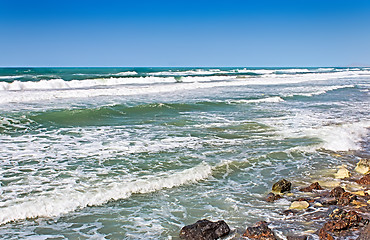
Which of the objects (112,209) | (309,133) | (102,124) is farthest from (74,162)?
(309,133)

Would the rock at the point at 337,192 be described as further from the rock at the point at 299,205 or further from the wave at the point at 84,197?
the wave at the point at 84,197

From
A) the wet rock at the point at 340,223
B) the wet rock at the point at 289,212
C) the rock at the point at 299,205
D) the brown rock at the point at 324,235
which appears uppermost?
the wet rock at the point at 340,223

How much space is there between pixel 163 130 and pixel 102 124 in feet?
8.52

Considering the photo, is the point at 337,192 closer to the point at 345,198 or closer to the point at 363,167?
the point at 345,198

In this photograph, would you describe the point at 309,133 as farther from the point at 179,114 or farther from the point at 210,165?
the point at 179,114

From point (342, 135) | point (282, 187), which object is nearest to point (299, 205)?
point (282, 187)

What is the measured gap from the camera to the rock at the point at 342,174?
6795 mm

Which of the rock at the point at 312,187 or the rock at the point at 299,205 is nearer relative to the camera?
the rock at the point at 299,205

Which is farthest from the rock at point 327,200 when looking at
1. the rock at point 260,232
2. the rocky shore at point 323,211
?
the rock at point 260,232

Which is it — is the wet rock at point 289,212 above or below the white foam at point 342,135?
below

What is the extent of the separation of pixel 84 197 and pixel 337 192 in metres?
4.20

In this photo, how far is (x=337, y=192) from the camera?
5.70m

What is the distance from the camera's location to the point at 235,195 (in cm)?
589

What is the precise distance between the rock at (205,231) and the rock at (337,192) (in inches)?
90.6
